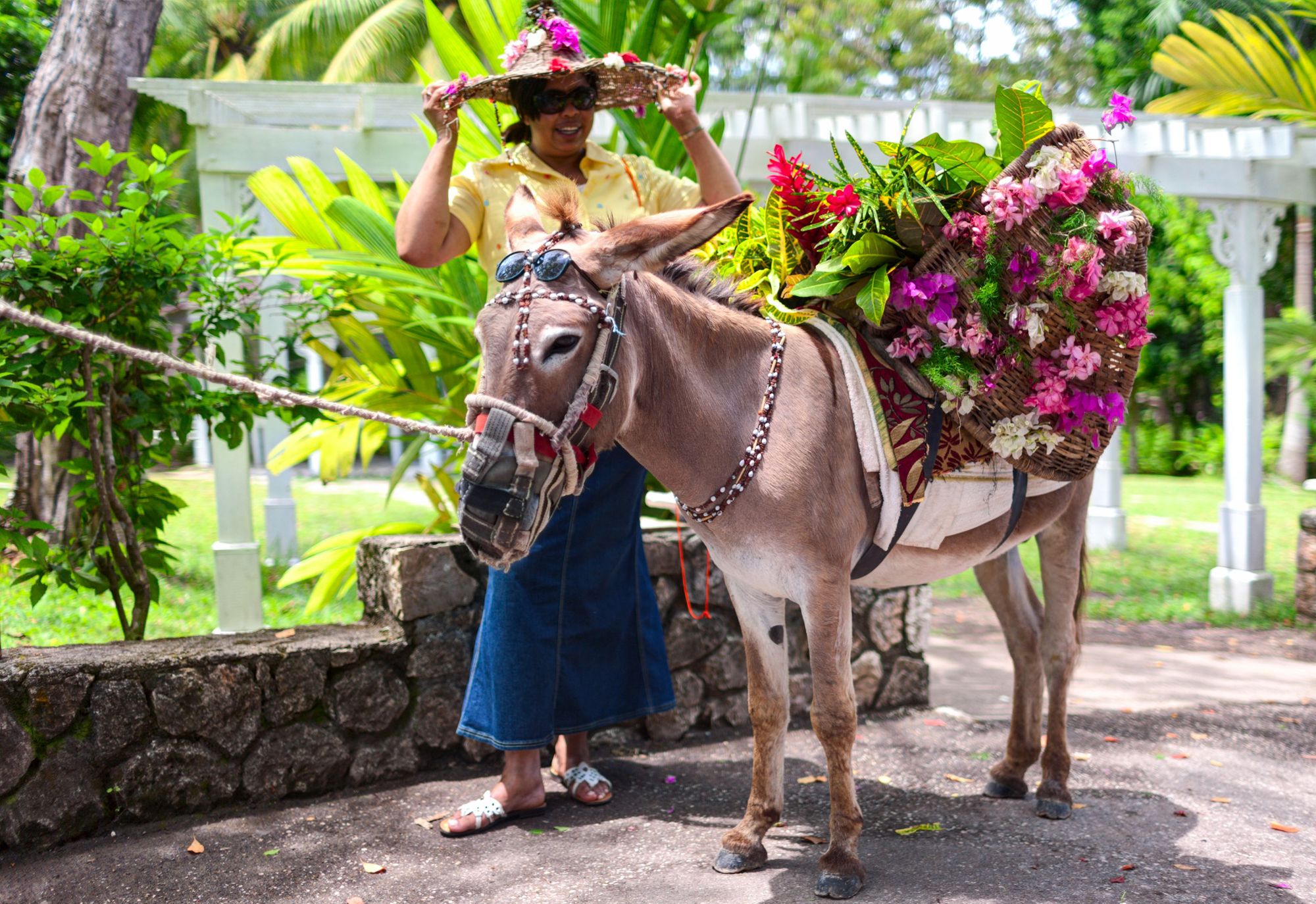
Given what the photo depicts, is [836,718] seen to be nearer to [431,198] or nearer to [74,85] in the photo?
[431,198]

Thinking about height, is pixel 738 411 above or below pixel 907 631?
above

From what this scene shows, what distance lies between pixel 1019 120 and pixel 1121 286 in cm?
54

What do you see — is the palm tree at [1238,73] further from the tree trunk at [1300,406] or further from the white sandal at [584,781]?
the tree trunk at [1300,406]

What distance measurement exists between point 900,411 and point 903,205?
57 centimetres

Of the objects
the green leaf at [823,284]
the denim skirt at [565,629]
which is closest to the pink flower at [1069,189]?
the green leaf at [823,284]

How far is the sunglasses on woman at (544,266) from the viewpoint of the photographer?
2.42 m

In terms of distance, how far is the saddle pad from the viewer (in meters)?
2.85

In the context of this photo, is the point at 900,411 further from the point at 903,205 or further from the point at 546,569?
the point at 546,569

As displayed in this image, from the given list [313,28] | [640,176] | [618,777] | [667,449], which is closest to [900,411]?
[667,449]

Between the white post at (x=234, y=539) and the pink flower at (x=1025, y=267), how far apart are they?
13.7 ft

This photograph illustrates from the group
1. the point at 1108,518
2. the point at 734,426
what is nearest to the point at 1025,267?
the point at 734,426

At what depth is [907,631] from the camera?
465 cm

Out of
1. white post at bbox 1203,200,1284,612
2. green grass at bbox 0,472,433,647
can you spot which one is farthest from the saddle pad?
white post at bbox 1203,200,1284,612

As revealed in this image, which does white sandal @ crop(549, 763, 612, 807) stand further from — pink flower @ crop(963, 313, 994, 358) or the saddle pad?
pink flower @ crop(963, 313, 994, 358)
